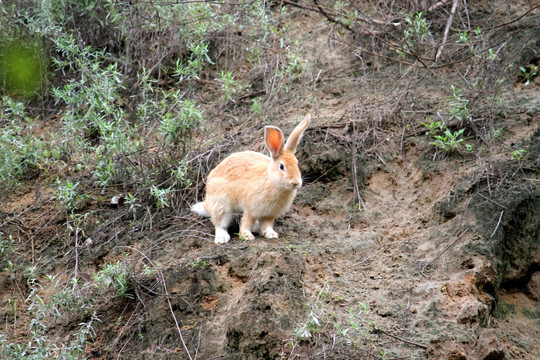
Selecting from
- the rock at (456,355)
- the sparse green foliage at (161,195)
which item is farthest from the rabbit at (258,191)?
the rock at (456,355)

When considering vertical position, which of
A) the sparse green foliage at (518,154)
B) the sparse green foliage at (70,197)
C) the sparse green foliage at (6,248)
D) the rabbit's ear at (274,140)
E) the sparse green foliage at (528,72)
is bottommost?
the sparse green foliage at (6,248)

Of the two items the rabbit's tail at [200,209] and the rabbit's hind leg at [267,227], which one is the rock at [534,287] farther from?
the rabbit's tail at [200,209]

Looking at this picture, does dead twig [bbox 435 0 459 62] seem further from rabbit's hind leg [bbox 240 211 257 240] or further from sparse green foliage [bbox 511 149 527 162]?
rabbit's hind leg [bbox 240 211 257 240]

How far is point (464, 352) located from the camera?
477 centimetres

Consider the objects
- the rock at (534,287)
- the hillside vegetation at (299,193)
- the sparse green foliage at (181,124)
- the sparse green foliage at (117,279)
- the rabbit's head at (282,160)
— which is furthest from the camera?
the sparse green foliage at (181,124)

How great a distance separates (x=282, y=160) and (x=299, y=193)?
900mm

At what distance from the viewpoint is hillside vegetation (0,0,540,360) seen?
516cm

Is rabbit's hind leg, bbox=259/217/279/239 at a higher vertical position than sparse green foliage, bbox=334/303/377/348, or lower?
lower

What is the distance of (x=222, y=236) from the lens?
20.0 feet

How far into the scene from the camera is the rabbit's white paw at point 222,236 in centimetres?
603

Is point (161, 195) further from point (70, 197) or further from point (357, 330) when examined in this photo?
point (357, 330)

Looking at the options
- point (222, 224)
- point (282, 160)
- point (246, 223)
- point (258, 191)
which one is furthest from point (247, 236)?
point (282, 160)

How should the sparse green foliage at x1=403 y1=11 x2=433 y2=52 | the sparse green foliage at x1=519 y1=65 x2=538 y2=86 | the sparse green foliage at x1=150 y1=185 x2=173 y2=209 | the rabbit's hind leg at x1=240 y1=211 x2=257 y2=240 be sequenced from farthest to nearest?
1. the sparse green foliage at x1=403 y1=11 x2=433 y2=52
2. the sparse green foliage at x1=519 y1=65 x2=538 y2=86
3. the sparse green foliage at x1=150 y1=185 x2=173 y2=209
4. the rabbit's hind leg at x1=240 y1=211 x2=257 y2=240

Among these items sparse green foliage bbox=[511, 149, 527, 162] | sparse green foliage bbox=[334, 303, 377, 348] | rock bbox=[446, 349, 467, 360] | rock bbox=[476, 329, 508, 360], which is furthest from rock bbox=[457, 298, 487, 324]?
sparse green foliage bbox=[511, 149, 527, 162]
